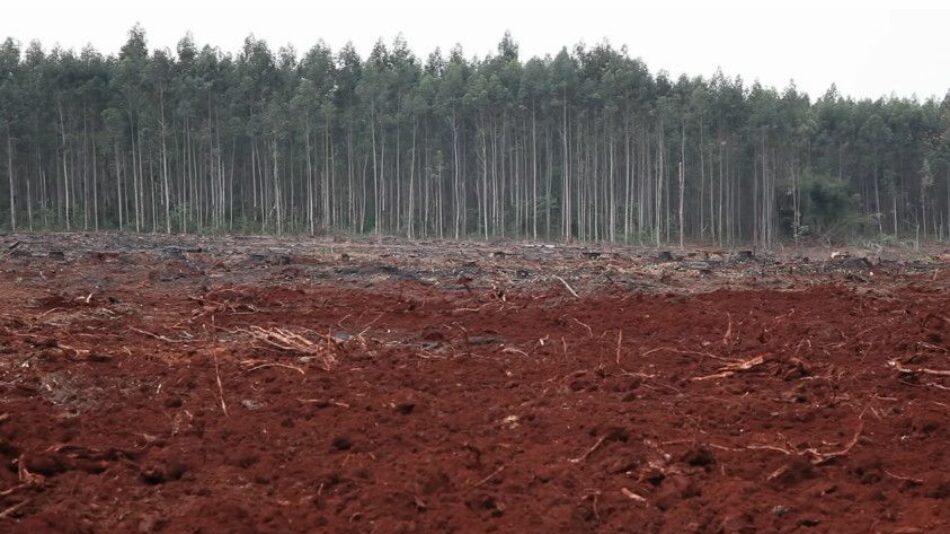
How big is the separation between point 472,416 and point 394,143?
5041 centimetres

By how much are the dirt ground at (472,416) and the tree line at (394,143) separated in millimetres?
35765

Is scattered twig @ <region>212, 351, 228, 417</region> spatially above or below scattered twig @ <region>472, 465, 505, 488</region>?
above

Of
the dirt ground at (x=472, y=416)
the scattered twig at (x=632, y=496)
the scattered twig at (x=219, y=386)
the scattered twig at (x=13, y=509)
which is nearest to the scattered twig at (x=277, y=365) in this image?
the dirt ground at (x=472, y=416)

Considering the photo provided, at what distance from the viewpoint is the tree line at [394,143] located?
157 feet

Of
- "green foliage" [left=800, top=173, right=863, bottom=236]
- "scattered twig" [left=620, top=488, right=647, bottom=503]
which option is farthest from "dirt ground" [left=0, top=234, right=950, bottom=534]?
"green foliage" [left=800, top=173, right=863, bottom=236]

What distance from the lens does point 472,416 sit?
19.1ft

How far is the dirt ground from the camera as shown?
423 cm

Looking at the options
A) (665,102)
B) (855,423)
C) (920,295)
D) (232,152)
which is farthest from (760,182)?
(855,423)

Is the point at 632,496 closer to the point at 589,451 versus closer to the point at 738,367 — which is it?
the point at 589,451

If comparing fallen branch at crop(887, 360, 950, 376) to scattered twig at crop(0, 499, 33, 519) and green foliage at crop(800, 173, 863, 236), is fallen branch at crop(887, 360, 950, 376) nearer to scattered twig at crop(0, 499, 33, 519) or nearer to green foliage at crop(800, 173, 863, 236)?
scattered twig at crop(0, 499, 33, 519)

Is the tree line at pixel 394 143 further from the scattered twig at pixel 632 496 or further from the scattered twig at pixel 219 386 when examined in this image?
the scattered twig at pixel 632 496

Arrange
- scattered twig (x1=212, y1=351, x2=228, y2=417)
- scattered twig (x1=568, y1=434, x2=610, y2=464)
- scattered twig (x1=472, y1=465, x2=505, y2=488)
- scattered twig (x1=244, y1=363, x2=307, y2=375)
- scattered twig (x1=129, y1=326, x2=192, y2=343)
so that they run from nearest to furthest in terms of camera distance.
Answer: scattered twig (x1=472, y1=465, x2=505, y2=488) < scattered twig (x1=568, y1=434, x2=610, y2=464) < scattered twig (x1=212, y1=351, x2=228, y2=417) < scattered twig (x1=244, y1=363, x2=307, y2=375) < scattered twig (x1=129, y1=326, x2=192, y2=343)

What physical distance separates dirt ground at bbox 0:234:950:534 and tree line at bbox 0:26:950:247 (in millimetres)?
35765

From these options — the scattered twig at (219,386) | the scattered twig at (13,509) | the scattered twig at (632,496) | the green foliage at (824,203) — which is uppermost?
the green foliage at (824,203)
